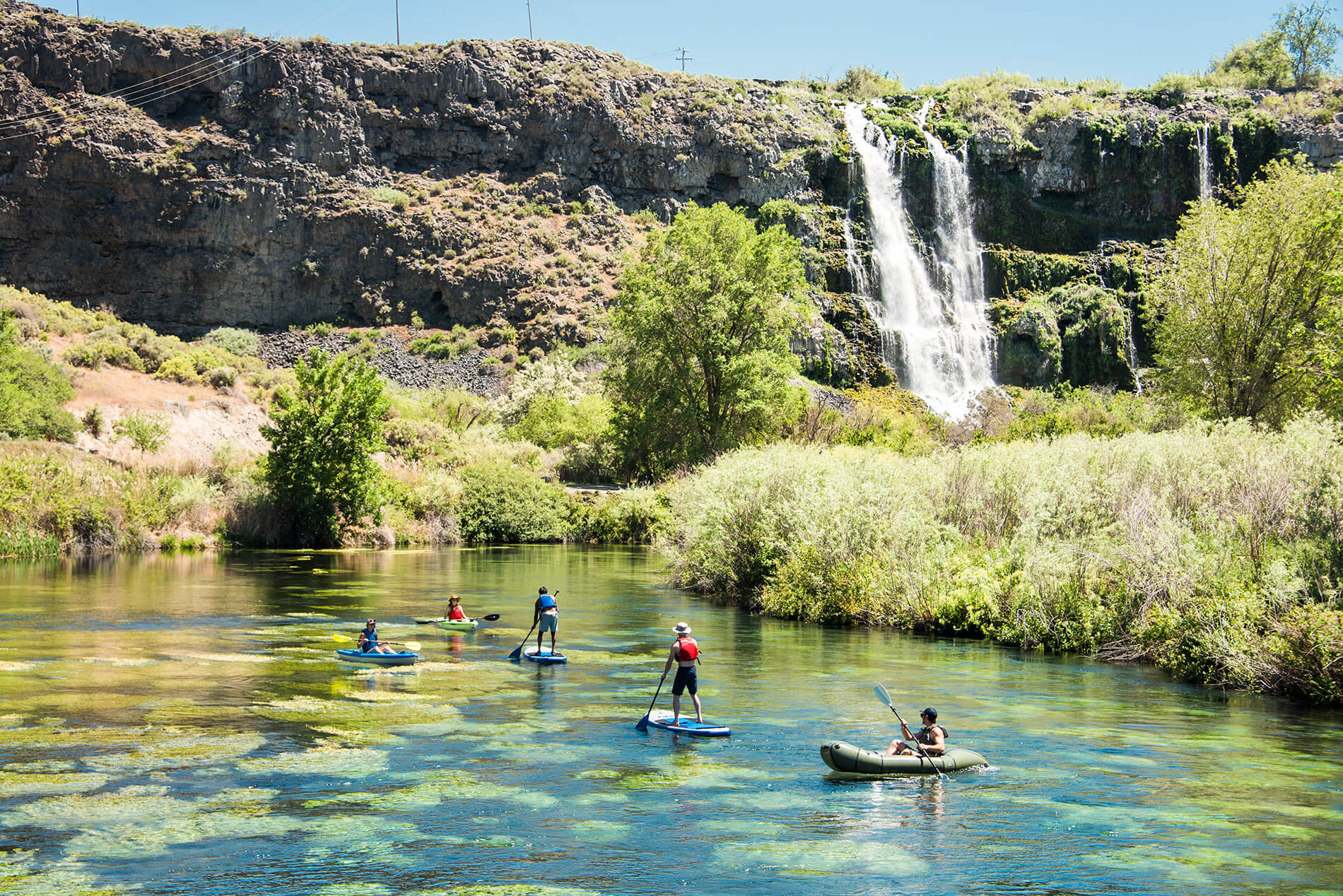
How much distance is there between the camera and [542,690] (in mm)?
19219

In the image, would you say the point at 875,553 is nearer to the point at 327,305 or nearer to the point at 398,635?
the point at 398,635

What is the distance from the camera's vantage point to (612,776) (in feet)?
45.3

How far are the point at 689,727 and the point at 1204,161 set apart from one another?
105 meters

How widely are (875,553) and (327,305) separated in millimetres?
84027

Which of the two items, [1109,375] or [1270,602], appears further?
[1109,375]

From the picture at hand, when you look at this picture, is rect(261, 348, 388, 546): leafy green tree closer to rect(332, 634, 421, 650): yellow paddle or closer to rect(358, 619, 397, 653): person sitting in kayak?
rect(332, 634, 421, 650): yellow paddle

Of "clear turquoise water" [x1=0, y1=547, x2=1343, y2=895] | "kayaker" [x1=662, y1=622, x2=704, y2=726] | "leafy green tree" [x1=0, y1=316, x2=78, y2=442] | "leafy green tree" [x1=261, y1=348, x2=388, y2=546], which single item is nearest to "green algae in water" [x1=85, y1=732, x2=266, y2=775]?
→ "clear turquoise water" [x1=0, y1=547, x2=1343, y2=895]

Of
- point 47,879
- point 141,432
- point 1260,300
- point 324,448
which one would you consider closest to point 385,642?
point 47,879

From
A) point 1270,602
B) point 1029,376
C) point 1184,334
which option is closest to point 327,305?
point 1029,376

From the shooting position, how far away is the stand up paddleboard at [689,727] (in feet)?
51.3

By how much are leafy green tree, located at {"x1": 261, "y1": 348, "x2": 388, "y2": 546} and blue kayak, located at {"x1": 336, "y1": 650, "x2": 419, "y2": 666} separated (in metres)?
27.9

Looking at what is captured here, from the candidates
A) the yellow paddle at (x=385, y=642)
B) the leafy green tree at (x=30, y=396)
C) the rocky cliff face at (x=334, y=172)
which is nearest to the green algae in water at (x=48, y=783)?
the yellow paddle at (x=385, y=642)

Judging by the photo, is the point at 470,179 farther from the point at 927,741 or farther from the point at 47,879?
the point at 47,879

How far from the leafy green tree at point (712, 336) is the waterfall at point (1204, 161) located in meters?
63.6
